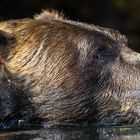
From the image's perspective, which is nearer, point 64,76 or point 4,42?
point 64,76

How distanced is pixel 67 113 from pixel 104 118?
0.43 meters

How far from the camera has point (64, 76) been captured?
7.95 meters

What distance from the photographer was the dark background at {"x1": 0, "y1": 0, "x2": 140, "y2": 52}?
48.8ft

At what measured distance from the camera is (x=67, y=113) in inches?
311

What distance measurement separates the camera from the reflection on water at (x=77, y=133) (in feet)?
24.6

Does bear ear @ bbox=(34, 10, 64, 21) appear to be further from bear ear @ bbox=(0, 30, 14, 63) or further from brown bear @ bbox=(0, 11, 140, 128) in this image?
bear ear @ bbox=(0, 30, 14, 63)

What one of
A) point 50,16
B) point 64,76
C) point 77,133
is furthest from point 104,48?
point 77,133

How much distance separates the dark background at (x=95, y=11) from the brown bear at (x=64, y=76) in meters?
6.57

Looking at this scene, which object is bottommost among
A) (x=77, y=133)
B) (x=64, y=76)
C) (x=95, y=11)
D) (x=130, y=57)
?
(x=77, y=133)

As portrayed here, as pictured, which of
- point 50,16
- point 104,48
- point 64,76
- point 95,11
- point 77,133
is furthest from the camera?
point 95,11

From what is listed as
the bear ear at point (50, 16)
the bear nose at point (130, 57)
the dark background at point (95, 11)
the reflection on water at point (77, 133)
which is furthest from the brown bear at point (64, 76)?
the dark background at point (95, 11)

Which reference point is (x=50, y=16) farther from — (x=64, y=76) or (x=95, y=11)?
(x=95, y=11)

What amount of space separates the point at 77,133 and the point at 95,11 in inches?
323

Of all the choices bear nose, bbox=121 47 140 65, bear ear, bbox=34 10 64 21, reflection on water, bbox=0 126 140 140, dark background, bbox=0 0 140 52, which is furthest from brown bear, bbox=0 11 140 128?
dark background, bbox=0 0 140 52
